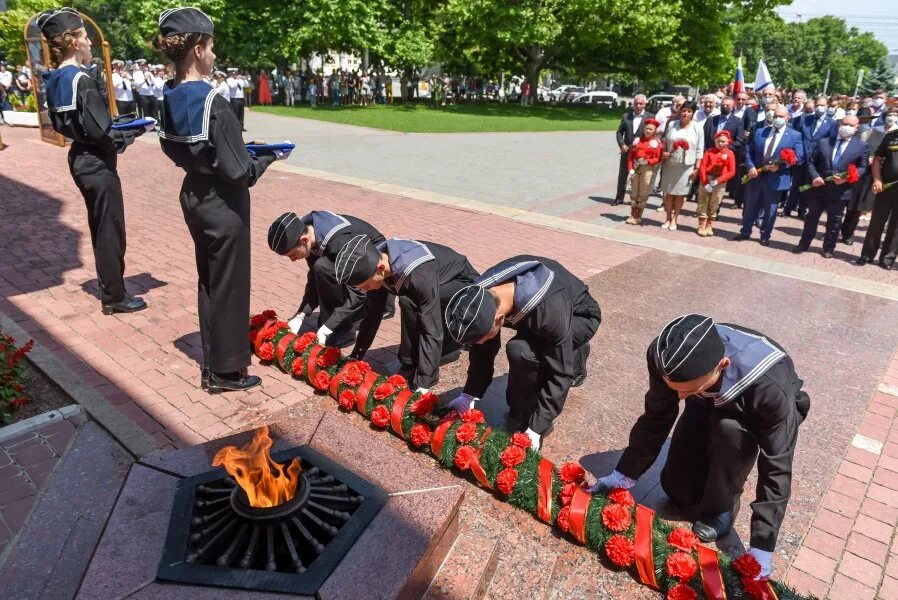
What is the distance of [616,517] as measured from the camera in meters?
2.96

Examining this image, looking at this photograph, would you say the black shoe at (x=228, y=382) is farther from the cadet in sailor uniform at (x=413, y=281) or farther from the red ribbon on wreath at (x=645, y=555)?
the red ribbon on wreath at (x=645, y=555)

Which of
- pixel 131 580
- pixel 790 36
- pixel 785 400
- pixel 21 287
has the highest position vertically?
pixel 790 36

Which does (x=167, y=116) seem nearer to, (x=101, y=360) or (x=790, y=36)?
(x=101, y=360)

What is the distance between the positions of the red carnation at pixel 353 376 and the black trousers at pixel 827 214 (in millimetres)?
7476

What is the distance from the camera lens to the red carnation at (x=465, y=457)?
11.2 feet

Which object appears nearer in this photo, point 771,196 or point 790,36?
point 771,196

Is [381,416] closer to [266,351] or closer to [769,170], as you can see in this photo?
[266,351]

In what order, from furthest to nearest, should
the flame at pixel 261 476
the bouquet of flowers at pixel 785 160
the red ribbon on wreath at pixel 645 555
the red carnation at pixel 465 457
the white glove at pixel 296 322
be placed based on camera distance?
the bouquet of flowers at pixel 785 160
the white glove at pixel 296 322
the red carnation at pixel 465 457
the red ribbon on wreath at pixel 645 555
the flame at pixel 261 476

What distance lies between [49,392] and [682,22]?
34.8m

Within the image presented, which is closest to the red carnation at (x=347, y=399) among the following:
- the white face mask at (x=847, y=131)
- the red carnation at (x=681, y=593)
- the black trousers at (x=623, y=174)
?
the red carnation at (x=681, y=593)

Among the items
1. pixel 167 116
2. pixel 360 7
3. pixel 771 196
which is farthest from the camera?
pixel 360 7

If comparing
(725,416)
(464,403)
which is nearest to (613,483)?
(725,416)

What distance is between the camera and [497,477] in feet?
10.9

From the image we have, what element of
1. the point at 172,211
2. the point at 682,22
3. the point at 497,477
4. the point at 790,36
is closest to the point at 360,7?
the point at 682,22
